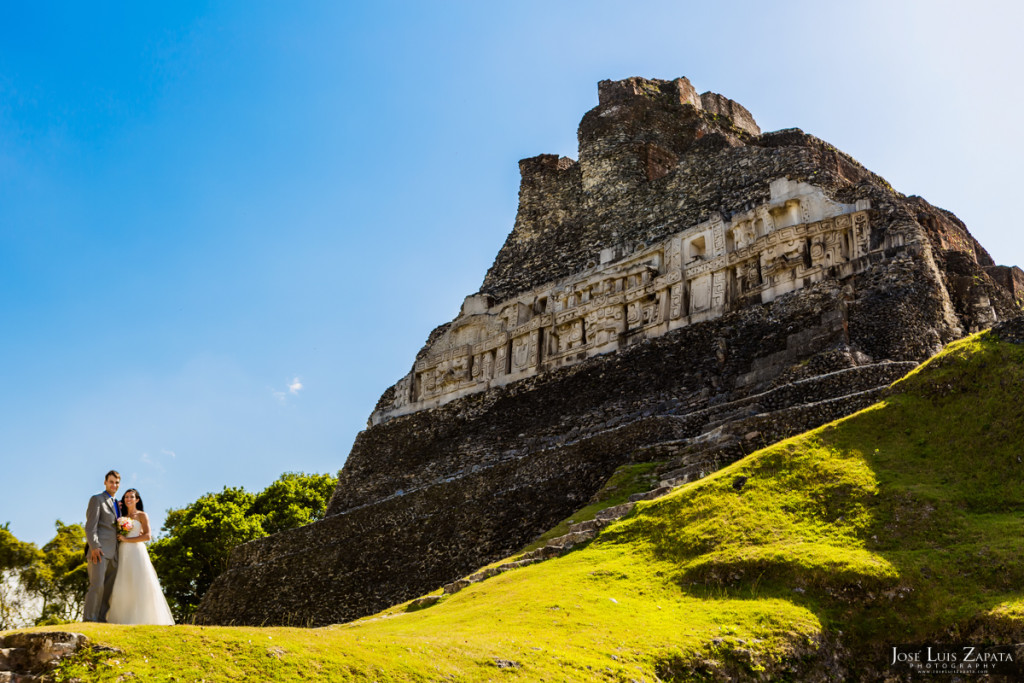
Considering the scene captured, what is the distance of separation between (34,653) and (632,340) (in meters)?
20.0

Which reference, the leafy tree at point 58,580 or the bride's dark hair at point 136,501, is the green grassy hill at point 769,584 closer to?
the bride's dark hair at point 136,501

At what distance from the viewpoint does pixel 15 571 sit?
34.3 m

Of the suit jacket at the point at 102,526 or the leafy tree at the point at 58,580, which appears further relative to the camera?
the leafy tree at the point at 58,580

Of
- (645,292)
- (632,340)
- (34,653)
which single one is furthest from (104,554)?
(645,292)

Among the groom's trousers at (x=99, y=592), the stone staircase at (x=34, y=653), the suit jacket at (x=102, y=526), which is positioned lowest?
the stone staircase at (x=34, y=653)

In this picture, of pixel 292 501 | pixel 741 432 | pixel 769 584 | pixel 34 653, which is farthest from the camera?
pixel 292 501

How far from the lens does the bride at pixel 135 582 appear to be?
34.2 ft

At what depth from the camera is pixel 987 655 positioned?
1074cm

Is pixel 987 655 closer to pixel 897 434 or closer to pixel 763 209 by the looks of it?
pixel 897 434

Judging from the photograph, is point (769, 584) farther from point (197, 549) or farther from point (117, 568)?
point (197, 549)

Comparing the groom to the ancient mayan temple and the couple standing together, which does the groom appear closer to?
the couple standing together

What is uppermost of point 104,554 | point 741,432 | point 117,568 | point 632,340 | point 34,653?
point 632,340

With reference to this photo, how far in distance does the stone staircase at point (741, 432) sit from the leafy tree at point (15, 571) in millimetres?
22791

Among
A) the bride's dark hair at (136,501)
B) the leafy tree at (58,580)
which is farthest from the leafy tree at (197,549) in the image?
the bride's dark hair at (136,501)
